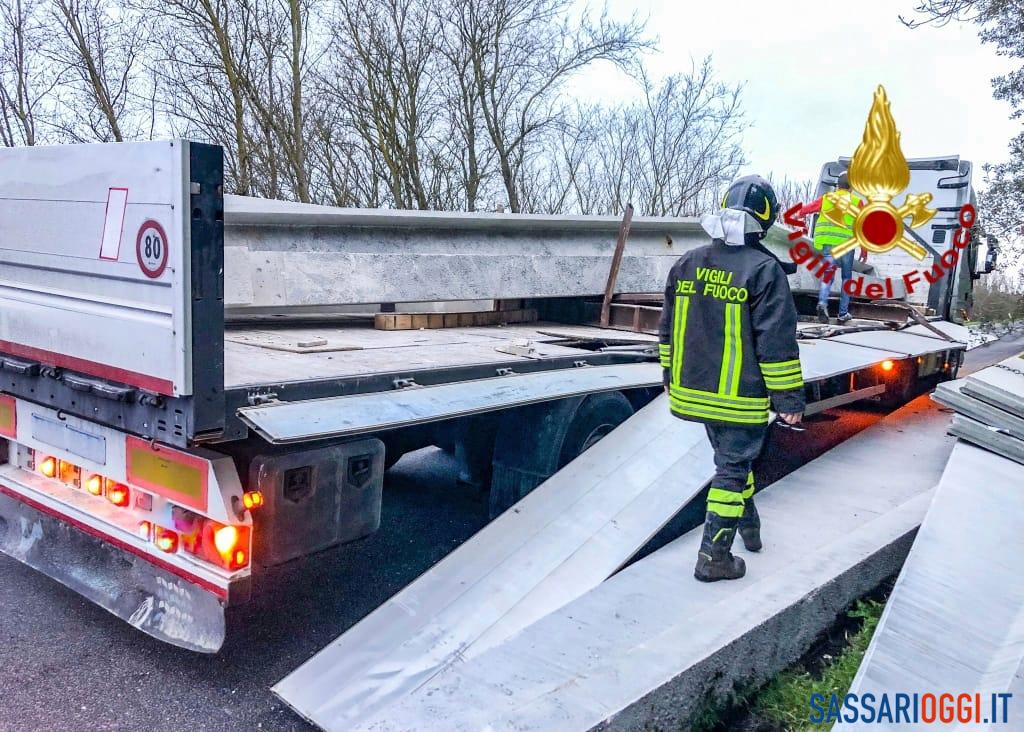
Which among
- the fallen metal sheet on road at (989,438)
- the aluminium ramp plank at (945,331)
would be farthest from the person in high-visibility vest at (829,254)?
the fallen metal sheet on road at (989,438)

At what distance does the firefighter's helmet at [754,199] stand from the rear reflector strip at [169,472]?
2224 mm

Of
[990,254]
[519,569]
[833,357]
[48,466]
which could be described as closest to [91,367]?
[48,466]

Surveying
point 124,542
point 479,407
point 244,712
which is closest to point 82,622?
point 124,542

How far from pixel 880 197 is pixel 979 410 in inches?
138

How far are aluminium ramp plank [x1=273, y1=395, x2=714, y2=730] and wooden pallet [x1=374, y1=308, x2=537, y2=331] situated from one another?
63.5 inches

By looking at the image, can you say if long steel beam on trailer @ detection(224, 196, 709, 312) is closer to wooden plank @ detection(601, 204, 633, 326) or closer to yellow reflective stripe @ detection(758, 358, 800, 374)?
wooden plank @ detection(601, 204, 633, 326)

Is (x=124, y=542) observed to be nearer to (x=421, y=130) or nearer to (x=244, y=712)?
(x=244, y=712)

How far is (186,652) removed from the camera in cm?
349

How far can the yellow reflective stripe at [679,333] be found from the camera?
3355mm

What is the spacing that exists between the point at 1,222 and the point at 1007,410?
5.01m

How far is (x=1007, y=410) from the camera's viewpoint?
A: 14.8 feet

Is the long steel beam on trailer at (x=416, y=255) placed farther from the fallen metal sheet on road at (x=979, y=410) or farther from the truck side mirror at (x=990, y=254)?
the truck side mirror at (x=990, y=254)

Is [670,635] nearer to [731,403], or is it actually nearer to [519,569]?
[519,569]

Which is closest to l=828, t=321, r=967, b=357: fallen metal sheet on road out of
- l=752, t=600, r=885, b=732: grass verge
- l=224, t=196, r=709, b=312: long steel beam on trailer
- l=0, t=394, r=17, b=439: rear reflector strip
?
l=224, t=196, r=709, b=312: long steel beam on trailer
